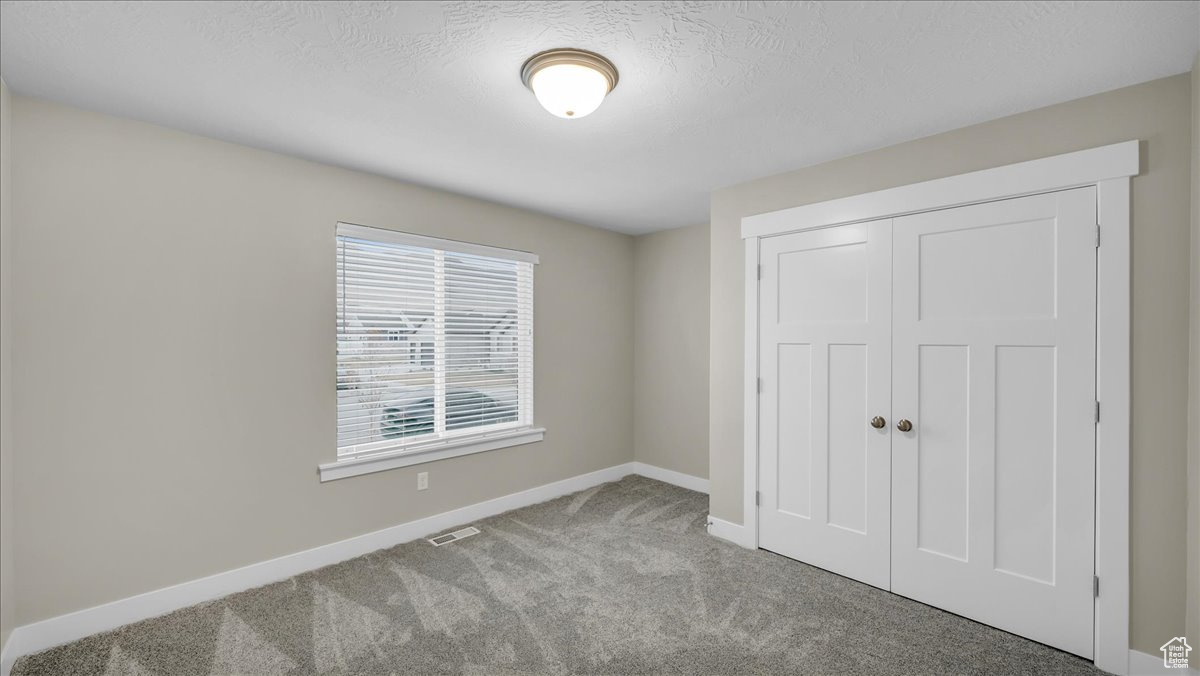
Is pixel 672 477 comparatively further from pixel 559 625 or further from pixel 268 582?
pixel 268 582

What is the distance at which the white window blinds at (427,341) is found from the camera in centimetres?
321

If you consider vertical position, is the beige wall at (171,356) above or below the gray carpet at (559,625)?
above

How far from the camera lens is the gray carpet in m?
2.14

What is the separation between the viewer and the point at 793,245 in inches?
123

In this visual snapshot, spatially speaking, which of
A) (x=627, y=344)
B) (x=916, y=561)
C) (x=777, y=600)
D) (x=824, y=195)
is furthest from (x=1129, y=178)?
(x=627, y=344)

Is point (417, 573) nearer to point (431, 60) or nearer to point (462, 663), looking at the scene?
point (462, 663)

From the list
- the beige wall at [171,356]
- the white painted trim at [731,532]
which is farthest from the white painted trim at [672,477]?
the beige wall at [171,356]

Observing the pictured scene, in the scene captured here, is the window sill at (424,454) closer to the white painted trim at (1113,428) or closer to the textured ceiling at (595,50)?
the textured ceiling at (595,50)

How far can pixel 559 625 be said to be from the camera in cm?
242

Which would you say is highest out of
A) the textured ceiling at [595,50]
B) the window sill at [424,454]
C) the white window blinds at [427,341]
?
the textured ceiling at [595,50]

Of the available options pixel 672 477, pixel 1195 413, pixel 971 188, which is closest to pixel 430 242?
pixel 672 477

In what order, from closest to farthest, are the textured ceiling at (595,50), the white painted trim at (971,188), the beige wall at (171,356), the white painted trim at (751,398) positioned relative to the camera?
the textured ceiling at (595,50) → the white painted trim at (971,188) → the beige wall at (171,356) → the white painted trim at (751,398)

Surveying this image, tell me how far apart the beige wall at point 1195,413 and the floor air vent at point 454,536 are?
3500 millimetres

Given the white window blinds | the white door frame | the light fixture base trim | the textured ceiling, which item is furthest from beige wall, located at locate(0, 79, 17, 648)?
the white door frame
